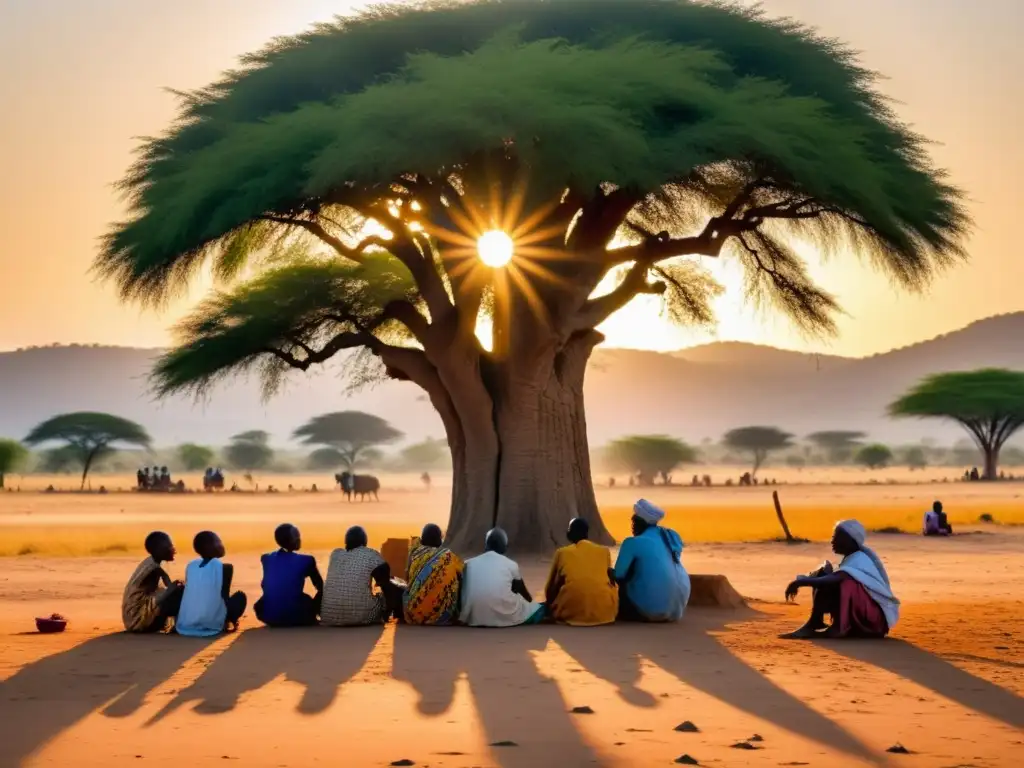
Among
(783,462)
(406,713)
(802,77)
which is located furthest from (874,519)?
(783,462)

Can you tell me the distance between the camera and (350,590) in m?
13.9

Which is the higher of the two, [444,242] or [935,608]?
[444,242]

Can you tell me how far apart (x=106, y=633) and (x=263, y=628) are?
1.46 m

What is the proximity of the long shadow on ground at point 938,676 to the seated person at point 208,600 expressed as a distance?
528 centimetres

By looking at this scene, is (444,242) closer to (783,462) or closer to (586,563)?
(586,563)

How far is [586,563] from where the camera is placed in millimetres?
13961

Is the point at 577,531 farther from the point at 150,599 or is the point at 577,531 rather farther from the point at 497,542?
the point at 150,599

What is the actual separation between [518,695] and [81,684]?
Answer: 10.4 ft

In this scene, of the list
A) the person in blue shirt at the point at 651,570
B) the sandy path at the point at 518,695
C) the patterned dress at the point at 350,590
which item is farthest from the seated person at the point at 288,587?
the person in blue shirt at the point at 651,570

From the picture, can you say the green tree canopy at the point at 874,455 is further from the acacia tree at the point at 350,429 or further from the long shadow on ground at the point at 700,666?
the long shadow on ground at the point at 700,666

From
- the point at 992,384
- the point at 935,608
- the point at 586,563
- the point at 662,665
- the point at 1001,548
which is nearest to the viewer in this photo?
the point at 662,665

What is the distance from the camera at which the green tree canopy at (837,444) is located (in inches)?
6496

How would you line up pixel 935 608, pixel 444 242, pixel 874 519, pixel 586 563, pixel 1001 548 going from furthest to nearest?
pixel 874 519, pixel 1001 548, pixel 444 242, pixel 935 608, pixel 586 563

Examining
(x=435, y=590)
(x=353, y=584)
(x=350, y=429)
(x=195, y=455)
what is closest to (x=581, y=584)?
(x=435, y=590)
